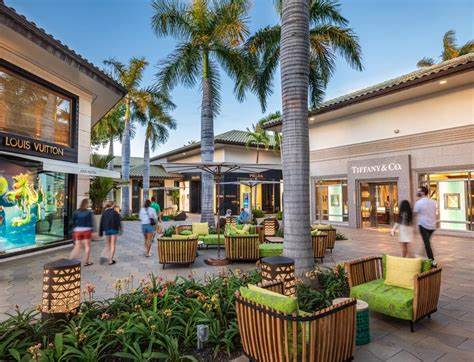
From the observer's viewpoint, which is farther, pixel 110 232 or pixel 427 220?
pixel 110 232

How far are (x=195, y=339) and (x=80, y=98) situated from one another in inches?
425

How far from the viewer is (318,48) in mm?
12898

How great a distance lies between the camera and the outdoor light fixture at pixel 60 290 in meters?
Result: 4.04

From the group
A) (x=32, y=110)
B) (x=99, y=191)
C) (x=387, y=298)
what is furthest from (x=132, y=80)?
(x=387, y=298)

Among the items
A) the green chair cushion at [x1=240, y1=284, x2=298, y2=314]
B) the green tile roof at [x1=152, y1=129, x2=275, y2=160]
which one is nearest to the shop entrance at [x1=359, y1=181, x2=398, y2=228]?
the green tile roof at [x1=152, y1=129, x2=275, y2=160]

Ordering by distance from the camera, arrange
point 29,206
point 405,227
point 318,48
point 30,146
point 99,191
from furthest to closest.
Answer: point 99,191, point 318,48, point 29,206, point 30,146, point 405,227

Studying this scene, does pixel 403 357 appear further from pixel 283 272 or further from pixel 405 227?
pixel 405 227

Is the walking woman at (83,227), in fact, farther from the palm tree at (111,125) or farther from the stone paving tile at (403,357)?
the palm tree at (111,125)

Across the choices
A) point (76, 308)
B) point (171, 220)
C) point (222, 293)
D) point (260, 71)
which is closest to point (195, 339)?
point (222, 293)

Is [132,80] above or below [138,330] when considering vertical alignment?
above

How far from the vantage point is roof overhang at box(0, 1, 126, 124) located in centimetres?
664

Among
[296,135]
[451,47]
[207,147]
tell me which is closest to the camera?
[296,135]

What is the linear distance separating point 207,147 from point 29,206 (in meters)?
6.47

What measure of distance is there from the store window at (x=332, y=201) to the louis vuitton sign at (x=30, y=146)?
47.5 ft
